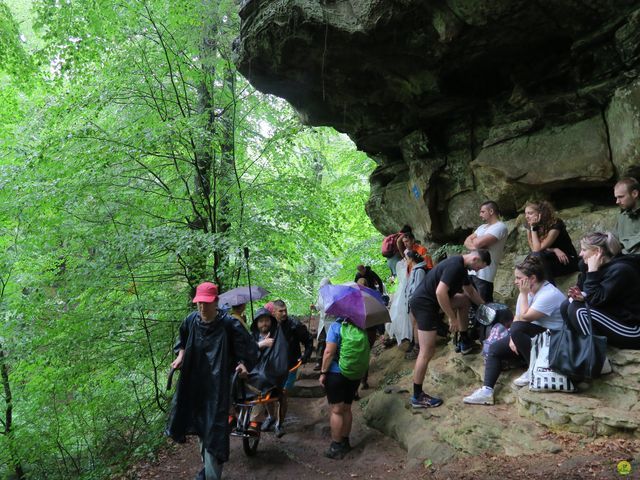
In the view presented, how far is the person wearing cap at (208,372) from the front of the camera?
412 cm

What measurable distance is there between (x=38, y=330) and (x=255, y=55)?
5917 mm

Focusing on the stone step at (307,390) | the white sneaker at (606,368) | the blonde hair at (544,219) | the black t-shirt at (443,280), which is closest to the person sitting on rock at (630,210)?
the blonde hair at (544,219)

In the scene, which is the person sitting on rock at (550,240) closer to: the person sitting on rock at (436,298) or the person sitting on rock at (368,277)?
the person sitting on rock at (436,298)

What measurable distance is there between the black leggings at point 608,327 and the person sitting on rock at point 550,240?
67.3 inches

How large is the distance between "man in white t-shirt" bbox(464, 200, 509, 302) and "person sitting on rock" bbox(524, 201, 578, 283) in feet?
1.31

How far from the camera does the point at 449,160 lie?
344 inches

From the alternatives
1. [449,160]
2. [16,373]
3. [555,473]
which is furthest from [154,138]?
[555,473]

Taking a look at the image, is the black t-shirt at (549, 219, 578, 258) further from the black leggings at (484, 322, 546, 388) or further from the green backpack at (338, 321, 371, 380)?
the green backpack at (338, 321, 371, 380)

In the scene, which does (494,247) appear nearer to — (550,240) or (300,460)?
(550,240)

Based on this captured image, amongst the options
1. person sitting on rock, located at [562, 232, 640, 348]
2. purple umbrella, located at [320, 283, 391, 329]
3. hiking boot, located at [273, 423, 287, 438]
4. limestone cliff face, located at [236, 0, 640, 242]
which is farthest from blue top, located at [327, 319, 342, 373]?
limestone cliff face, located at [236, 0, 640, 242]

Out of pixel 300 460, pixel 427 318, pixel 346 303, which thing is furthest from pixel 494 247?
pixel 300 460

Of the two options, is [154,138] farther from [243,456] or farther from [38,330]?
[243,456]

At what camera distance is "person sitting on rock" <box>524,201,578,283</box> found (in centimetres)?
575

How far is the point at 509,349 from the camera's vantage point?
188 inches
